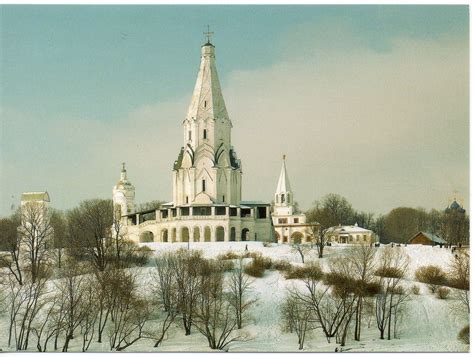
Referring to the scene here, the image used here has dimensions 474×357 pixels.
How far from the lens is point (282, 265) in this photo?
1855 inches

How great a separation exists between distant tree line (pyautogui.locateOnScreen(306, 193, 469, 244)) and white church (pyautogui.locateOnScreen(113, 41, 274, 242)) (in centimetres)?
577

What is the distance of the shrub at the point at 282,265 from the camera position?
153ft

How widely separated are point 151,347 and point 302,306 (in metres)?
7.80

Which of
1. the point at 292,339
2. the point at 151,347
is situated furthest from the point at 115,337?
the point at 292,339

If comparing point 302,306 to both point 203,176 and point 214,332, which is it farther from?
point 203,176

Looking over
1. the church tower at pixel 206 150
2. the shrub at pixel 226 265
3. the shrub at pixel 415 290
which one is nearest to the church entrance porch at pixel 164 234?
the church tower at pixel 206 150

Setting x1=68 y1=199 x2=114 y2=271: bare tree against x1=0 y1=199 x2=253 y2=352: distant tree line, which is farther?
x1=68 y1=199 x2=114 y2=271: bare tree

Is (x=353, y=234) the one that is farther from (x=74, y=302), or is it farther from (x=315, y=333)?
(x=74, y=302)

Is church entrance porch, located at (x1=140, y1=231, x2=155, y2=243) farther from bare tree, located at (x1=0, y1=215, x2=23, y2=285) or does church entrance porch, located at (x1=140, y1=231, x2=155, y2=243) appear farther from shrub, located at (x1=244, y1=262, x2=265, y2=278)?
shrub, located at (x1=244, y1=262, x2=265, y2=278)

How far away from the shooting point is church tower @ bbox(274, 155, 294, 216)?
90.8 m

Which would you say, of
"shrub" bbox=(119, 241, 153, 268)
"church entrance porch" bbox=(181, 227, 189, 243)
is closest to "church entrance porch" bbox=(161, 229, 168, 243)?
"church entrance porch" bbox=(181, 227, 189, 243)

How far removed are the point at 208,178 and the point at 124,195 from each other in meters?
9.54

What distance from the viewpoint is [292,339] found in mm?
37781

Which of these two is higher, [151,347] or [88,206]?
[88,206]
